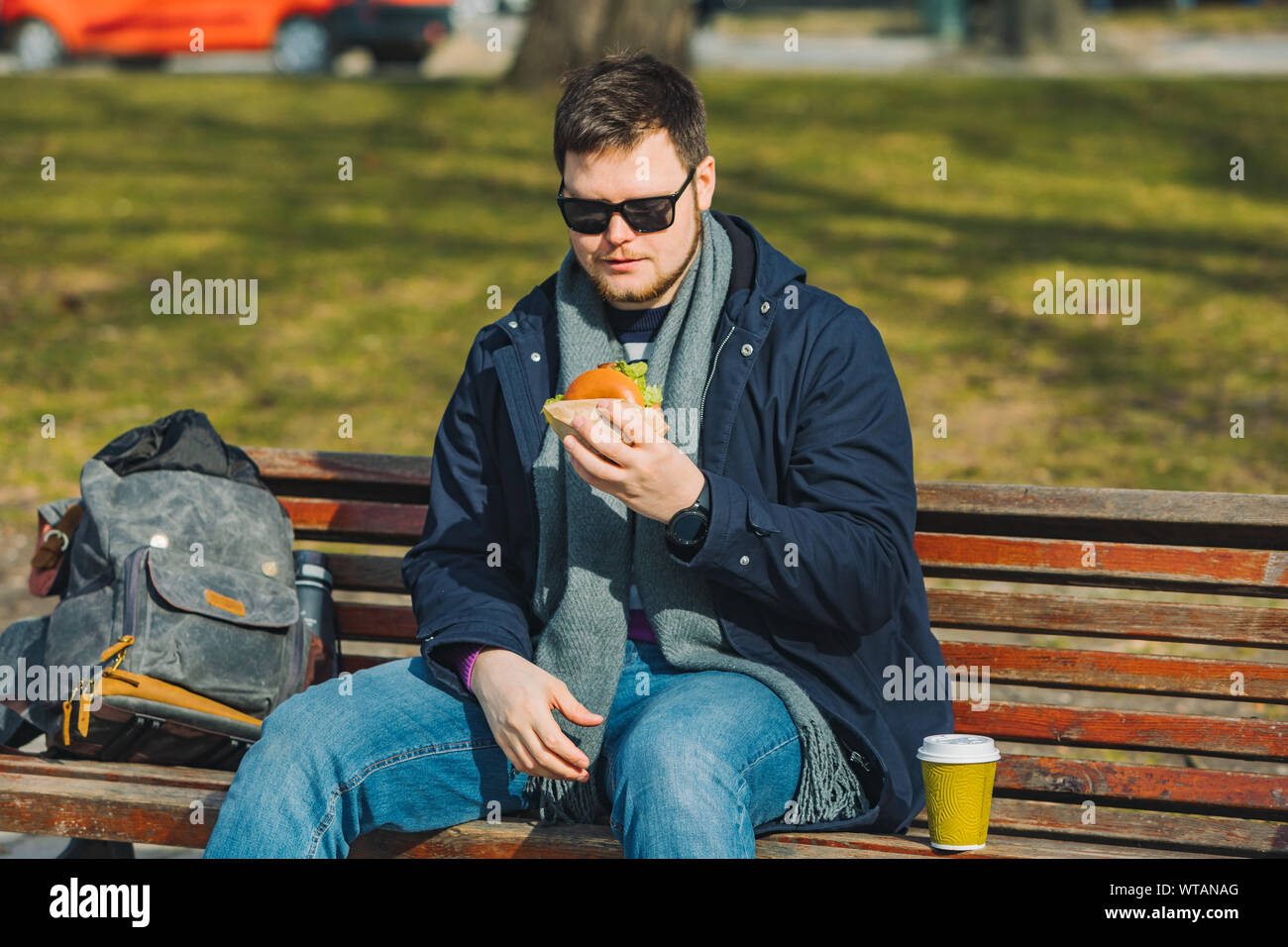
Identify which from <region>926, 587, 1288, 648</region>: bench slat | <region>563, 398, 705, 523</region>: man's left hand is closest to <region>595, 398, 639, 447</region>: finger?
<region>563, 398, 705, 523</region>: man's left hand

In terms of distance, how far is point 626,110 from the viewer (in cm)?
311

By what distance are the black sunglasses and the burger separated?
11.0 inches

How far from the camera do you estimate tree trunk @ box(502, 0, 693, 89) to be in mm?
11148

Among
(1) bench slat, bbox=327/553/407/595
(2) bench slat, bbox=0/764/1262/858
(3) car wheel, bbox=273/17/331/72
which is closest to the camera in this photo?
(2) bench slat, bbox=0/764/1262/858

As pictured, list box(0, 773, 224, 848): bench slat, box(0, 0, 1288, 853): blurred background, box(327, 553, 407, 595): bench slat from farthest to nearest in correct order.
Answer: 1. box(0, 0, 1288, 853): blurred background
2. box(327, 553, 407, 595): bench slat
3. box(0, 773, 224, 848): bench slat

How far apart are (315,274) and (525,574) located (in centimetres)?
608

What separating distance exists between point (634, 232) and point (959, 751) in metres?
1.22

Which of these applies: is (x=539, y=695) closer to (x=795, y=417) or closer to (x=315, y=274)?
(x=795, y=417)

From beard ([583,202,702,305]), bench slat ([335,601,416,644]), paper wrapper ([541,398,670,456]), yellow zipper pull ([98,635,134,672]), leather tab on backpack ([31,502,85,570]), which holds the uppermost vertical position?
beard ([583,202,702,305])

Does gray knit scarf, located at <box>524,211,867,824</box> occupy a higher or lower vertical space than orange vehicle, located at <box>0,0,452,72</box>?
lower

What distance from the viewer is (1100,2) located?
29.5 m

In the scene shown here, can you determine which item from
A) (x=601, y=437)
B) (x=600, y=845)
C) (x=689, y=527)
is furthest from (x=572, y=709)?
(x=601, y=437)

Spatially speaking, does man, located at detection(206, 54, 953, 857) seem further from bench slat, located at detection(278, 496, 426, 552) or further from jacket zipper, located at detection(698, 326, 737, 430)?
bench slat, located at detection(278, 496, 426, 552)

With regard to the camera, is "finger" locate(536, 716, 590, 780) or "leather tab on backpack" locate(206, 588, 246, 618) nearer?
"finger" locate(536, 716, 590, 780)
